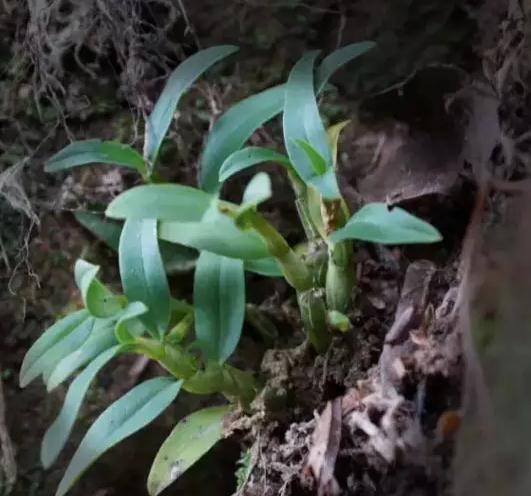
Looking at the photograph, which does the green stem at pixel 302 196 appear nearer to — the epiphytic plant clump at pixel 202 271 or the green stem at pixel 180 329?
the epiphytic plant clump at pixel 202 271

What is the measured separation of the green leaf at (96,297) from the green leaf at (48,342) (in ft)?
0.14

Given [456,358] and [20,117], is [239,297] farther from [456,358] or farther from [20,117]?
[20,117]

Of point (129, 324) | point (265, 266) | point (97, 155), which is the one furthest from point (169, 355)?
point (97, 155)

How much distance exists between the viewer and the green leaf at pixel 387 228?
2.57ft

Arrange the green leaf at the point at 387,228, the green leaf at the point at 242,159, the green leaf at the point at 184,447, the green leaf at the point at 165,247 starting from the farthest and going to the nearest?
the green leaf at the point at 165,247
the green leaf at the point at 184,447
the green leaf at the point at 242,159
the green leaf at the point at 387,228

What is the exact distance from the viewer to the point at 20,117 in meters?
1.22

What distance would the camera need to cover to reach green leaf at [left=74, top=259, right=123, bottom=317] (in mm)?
913

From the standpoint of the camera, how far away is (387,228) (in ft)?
2.67

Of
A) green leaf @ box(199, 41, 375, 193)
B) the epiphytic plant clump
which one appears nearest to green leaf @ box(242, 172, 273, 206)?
the epiphytic plant clump

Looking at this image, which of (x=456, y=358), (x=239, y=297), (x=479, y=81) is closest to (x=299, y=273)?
(x=239, y=297)

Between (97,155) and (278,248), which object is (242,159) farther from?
(97,155)

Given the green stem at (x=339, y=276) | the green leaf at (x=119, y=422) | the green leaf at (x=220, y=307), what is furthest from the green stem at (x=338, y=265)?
the green leaf at (x=119, y=422)

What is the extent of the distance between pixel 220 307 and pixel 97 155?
0.24 metres

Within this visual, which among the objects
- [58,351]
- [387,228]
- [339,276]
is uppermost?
[387,228]
